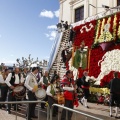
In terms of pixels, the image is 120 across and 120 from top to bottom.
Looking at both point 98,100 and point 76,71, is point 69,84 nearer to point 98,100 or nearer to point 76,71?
point 98,100

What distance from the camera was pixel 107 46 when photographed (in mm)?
16000

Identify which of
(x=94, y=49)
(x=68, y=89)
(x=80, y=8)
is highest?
(x=80, y=8)

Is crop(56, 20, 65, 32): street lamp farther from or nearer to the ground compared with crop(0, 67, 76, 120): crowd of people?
farther from the ground

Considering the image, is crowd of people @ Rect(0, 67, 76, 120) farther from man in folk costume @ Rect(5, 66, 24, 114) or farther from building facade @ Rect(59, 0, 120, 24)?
building facade @ Rect(59, 0, 120, 24)

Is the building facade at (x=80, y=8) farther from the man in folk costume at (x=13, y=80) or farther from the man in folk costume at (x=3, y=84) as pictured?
the man in folk costume at (x=13, y=80)

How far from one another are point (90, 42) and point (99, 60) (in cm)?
188

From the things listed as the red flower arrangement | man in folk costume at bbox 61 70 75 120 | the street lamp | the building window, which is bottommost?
man in folk costume at bbox 61 70 75 120

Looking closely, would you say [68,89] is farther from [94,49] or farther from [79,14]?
[79,14]

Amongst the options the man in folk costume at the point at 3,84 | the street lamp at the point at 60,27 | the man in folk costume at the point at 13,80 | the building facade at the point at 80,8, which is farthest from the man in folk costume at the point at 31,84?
the street lamp at the point at 60,27

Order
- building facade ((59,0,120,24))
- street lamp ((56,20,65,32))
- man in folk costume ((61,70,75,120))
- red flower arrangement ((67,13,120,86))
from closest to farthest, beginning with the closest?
man in folk costume ((61,70,75,120)), red flower arrangement ((67,13,120,86)), building facade ((59,0,120,24)), street lamp ((56,20,65,32))

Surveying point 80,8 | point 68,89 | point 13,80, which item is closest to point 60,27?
point 80,8

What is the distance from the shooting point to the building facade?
2205 centimetres

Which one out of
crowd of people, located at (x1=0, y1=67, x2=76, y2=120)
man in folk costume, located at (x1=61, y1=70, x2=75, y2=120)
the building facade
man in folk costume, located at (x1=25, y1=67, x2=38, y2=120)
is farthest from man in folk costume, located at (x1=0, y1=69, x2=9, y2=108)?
the building facade

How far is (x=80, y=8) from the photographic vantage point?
84.3 feet
